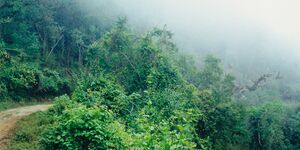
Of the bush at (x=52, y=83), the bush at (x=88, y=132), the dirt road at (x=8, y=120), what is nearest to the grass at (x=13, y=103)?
the bush at (x=52, y=83)

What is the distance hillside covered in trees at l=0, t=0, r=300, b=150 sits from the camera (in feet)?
39.8

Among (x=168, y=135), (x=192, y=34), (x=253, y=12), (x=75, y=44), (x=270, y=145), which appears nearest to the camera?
(x=168, y=135)

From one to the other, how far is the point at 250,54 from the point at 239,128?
2648 centimetres

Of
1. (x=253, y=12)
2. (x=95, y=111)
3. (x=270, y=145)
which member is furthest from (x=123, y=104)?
(x=253, y=12)

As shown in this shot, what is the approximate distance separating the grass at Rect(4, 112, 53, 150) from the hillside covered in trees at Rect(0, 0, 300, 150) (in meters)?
0.04

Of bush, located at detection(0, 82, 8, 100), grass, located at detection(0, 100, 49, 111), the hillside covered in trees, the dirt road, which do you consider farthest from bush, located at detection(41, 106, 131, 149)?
bush, located at detection(0, 82, 8, 100)

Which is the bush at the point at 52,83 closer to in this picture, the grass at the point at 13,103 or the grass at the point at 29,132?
the grass at the point at 13,103

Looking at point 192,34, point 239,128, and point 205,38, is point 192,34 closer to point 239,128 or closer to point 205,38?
point 205,38

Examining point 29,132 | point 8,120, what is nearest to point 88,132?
point 29,132

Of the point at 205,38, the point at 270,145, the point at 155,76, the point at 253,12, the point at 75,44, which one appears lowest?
the point at 270,145

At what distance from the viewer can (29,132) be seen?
16.9 meters

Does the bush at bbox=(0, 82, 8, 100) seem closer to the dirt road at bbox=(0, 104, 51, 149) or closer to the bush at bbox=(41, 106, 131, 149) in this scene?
the dirt road at bbox=(0, 104, 51, 149)

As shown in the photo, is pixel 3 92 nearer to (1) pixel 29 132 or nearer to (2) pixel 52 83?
(2) pixel 52 83

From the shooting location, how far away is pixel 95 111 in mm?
12070
